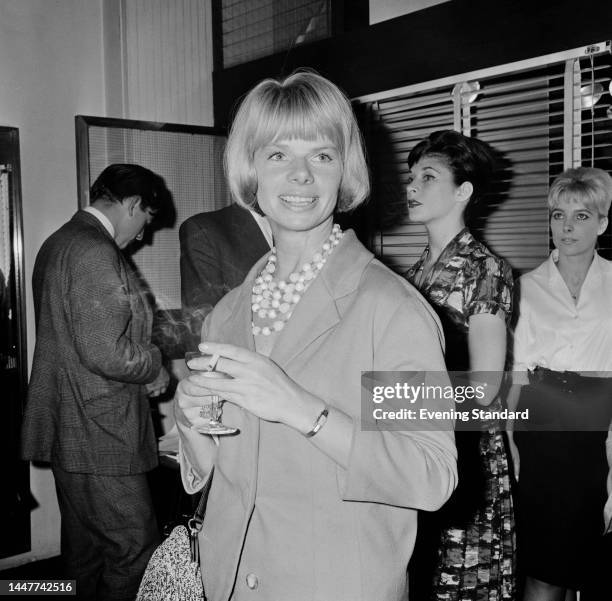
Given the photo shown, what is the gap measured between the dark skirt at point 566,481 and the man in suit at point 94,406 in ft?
3.56

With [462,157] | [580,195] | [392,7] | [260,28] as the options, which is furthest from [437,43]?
[260,28]

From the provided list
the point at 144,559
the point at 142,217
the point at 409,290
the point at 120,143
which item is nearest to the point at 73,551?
the point at 144,559

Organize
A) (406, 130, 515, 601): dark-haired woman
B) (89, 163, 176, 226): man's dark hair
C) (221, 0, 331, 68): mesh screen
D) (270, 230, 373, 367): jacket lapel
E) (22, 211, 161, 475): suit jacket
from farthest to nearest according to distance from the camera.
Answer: (221, 0, 331, 68): mesh screen
(89, 163, 176, 226): man's dark hair
(22, 211, 161, 475): suit jacket
(406, 130, 515, 601): dark-haired woman
(270, 230, 373, 367): jacket lapel

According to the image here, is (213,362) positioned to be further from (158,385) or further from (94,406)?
(158,385)

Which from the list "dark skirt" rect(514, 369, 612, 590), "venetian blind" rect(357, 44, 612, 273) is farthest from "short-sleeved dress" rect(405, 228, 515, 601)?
"venetian blind" rect(357, 44, 612, 273)

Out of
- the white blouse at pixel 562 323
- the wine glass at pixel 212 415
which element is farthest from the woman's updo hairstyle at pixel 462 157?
the wine glass at pixel 212 415

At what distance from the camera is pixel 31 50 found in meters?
1.69

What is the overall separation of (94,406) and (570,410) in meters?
1.32

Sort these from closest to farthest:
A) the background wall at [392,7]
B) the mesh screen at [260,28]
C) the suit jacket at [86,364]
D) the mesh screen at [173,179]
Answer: the suit jacket at [86,364] → the background wall at [392,7] → the mesh screen at [173,179] → the mesh screen at [260,28]

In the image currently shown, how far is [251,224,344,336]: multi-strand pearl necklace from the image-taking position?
862 mm

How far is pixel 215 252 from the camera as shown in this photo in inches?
93.4

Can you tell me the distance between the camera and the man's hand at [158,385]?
6.46ft

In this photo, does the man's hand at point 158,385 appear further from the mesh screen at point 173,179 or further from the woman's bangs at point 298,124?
the woman's bangs at point 298,124

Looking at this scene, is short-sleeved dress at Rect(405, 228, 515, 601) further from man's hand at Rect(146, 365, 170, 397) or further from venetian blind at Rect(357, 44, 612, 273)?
man's hand at Rect(146, 365, 170, 397)
